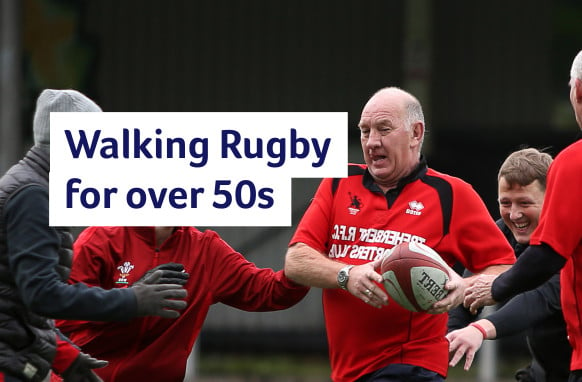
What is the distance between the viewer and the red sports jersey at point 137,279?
665 centimetres

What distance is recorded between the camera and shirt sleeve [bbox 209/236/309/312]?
6906 millimetres

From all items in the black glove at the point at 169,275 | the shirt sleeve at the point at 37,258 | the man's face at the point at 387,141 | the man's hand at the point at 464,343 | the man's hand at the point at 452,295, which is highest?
the man's face at the point at 387,141

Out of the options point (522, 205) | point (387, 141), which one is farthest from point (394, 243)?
point (522, 205)

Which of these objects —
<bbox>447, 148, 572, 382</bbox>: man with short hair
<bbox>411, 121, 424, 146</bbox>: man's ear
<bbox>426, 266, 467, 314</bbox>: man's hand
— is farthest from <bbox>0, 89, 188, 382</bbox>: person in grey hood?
<bbox>447, 148, 572, 382</bbox>: man with short hair

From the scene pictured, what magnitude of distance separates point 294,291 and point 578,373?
172 cm

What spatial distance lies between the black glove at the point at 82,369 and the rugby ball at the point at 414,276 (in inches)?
59.7

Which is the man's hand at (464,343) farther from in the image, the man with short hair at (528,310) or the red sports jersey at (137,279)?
the red sports jersey at (137,279)

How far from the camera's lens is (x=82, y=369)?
6.13 metres

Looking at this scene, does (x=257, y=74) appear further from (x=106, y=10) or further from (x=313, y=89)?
(x=106, y=10)

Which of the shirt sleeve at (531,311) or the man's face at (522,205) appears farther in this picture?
the man's face at (522,205)

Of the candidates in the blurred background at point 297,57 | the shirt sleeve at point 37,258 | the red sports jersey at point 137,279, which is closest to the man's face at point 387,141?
the red sports jersey at point 137,279

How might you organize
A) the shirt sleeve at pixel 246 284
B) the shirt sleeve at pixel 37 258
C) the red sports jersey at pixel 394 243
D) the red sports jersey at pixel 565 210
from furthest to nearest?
the shirt sleeve at pixel 246 284 < the red sports jersey at pixel 394 243 < the shirt sleeve at pixel 37 258 < the red sports jersey at pixel 565 210

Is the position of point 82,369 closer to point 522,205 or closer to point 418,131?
point 418,131

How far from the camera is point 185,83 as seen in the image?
15961mm
